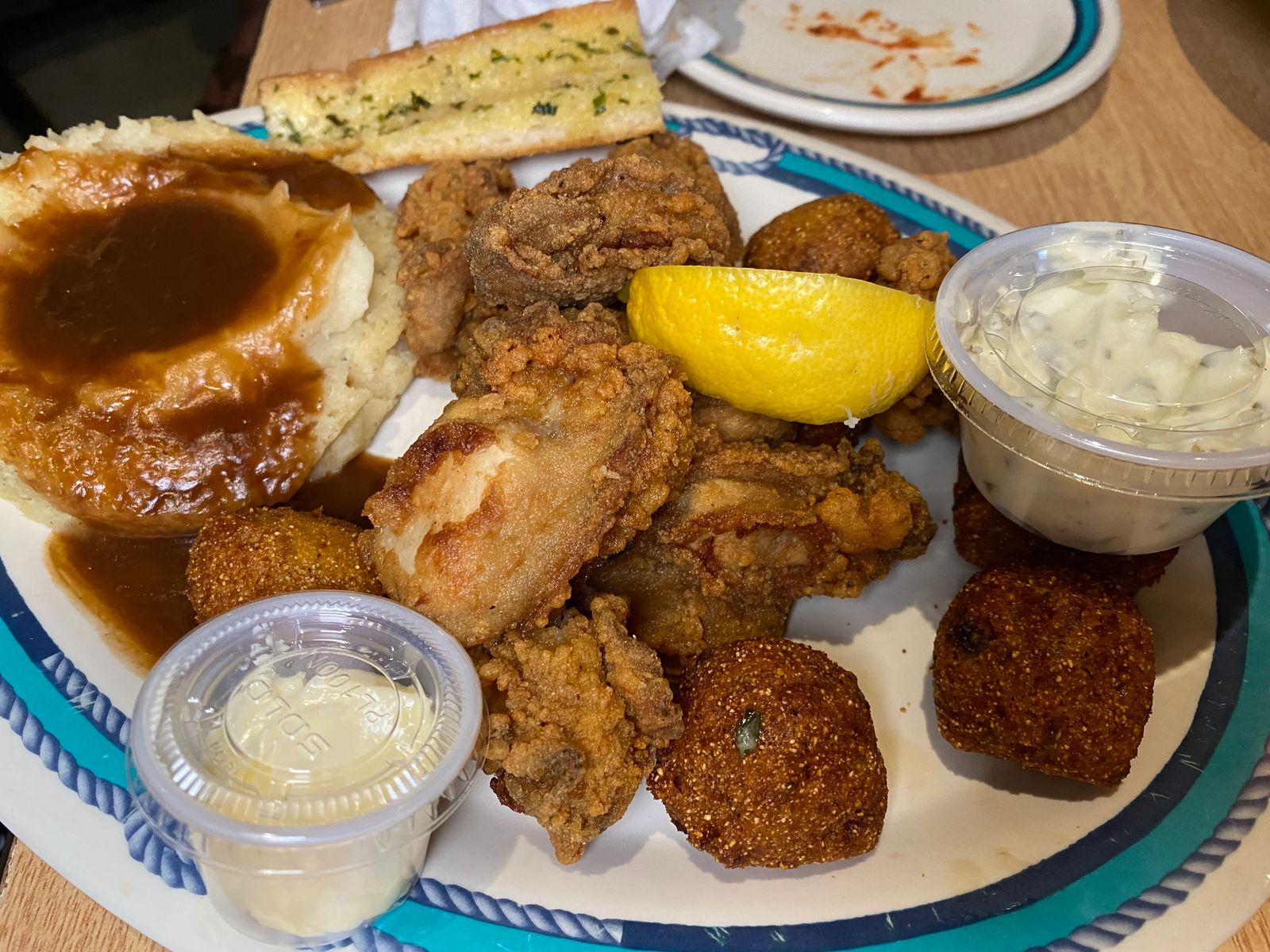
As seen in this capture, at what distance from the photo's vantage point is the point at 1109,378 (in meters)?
2.11

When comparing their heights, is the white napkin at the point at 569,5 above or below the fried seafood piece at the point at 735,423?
above

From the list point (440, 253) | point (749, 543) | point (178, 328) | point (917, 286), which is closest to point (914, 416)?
point (917, 286)

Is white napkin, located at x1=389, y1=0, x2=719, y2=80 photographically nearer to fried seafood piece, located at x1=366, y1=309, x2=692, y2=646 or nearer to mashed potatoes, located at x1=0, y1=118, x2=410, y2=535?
mashed potatoes, located at x1=0, y1=118, x2=410, y2=535

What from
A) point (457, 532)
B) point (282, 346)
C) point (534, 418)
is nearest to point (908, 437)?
point (534, 418)

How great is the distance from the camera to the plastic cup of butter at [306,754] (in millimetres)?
1679

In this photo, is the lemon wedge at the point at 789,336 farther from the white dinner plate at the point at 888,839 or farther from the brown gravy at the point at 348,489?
the brown gravy at the point at 348,489

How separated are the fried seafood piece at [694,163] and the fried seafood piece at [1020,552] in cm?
102

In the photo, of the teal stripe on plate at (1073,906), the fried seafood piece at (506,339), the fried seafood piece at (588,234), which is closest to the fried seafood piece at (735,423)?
the fried seafood piece at (506,339)

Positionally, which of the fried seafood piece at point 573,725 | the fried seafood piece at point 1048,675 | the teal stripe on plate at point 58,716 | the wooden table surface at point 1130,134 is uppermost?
the teal stripe on plate at point 58,716

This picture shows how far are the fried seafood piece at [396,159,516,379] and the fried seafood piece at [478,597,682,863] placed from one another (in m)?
1.20

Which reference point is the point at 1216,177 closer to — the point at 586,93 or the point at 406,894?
the point at 586,93

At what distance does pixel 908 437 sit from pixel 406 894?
185 centimetres

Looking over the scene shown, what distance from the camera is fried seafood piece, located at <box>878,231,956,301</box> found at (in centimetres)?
258

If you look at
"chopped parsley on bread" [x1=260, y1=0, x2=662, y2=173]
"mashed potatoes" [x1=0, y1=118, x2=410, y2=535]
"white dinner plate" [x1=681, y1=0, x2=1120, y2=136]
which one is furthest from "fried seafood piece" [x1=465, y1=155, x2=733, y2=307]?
"white dinner plate" [x1=681, y1=0, x2=1120, y2=136]
